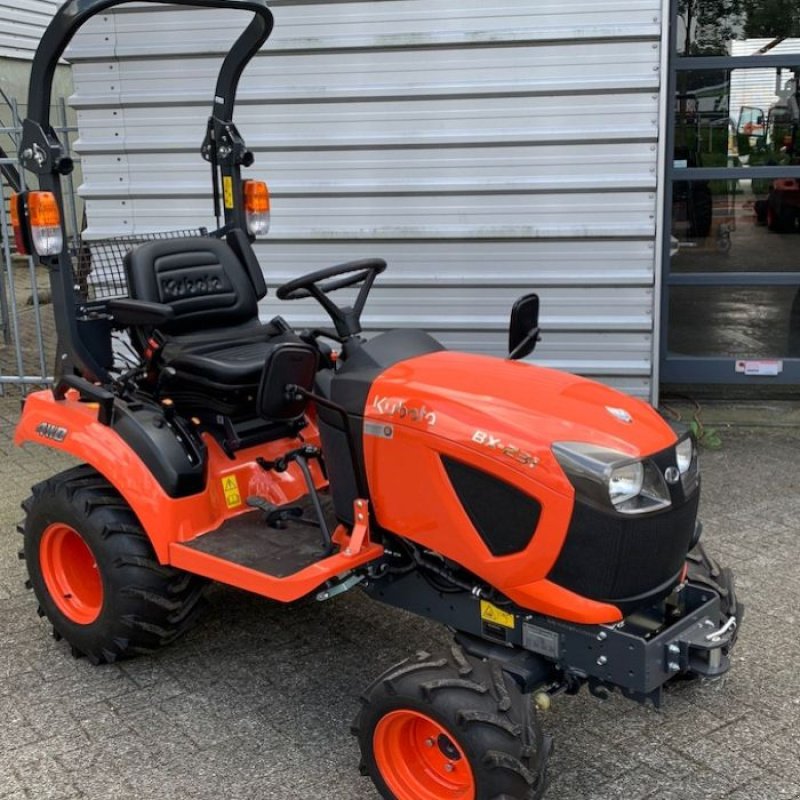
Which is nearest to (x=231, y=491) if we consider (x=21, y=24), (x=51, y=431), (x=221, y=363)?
(x=221, y=363)

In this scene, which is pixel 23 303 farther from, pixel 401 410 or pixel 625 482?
pixel 625 482

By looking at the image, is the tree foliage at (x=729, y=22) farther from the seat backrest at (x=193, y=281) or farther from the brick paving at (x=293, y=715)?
the seat backrest at (x=193, y=281)

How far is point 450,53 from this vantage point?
18.7 ft

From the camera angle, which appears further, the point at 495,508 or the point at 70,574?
the point at 70,574

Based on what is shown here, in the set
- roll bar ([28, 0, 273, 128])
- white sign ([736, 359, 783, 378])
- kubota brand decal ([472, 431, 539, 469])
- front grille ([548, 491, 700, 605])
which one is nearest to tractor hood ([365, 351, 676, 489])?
kubota brand decal ([472, 431, 539, 469])

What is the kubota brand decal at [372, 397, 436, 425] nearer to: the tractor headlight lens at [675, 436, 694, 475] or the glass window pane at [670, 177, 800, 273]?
the tractor headlight lens at [675, 436, 694, 475]

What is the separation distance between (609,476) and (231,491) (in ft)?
4.88

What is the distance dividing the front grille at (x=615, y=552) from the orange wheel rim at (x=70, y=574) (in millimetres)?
1790

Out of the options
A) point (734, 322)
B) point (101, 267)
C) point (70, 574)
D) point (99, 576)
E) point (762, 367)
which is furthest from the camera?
point (734, 322)

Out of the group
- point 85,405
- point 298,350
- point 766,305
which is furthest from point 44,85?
point 766,305

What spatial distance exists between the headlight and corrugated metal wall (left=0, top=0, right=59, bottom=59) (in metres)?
13.7

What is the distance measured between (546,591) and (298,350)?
975 millimetres

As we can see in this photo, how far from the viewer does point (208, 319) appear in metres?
3.94

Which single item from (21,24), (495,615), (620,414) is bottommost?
(495,615)
